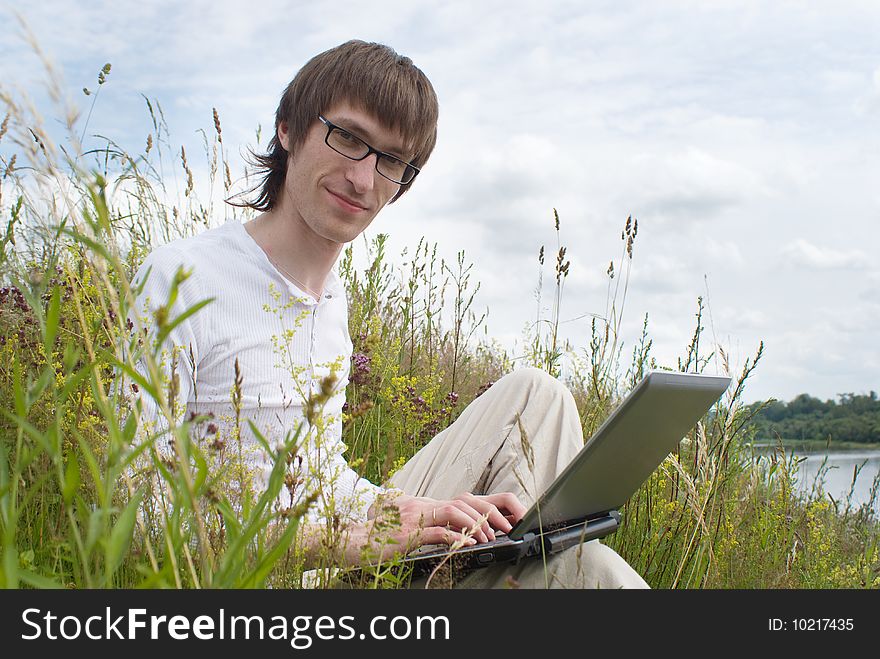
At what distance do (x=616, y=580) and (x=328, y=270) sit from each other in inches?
67.7

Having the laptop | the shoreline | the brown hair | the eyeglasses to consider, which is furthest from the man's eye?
the shoreline

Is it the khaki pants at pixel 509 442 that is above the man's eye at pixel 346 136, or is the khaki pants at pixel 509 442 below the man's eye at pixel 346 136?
below

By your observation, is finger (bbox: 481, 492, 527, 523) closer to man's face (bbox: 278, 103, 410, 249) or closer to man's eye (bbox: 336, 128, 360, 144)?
man's face (bbox: 278, 103, 410, 249)

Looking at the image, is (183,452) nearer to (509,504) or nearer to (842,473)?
(509,504)

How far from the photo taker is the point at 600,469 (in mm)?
1948

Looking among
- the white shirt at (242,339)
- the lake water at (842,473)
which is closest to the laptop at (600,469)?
the white shirt at (242,339)

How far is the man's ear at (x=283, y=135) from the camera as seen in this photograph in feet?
10.7

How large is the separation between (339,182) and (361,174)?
0.09 m

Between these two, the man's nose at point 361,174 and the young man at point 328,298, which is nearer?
the young man at point 328,298

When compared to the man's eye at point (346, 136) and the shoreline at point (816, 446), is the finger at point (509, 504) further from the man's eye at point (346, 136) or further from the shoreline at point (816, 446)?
the shoreline at point (816, 446)

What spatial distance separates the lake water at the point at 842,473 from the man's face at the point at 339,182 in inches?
103

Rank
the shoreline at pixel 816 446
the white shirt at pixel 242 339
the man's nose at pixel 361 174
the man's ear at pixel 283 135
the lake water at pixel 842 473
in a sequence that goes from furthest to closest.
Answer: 1. the lake water at pixel 842 473
2. the shoreline at pixel 816 446
3. the man's ear at pixel 283 135
4. the man's nose at pixel 361 174
5. the white shirt at pixel 242 339

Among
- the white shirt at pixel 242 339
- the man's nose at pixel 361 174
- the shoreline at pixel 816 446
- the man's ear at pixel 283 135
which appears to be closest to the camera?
A: the white shirt at pixel 242 339
